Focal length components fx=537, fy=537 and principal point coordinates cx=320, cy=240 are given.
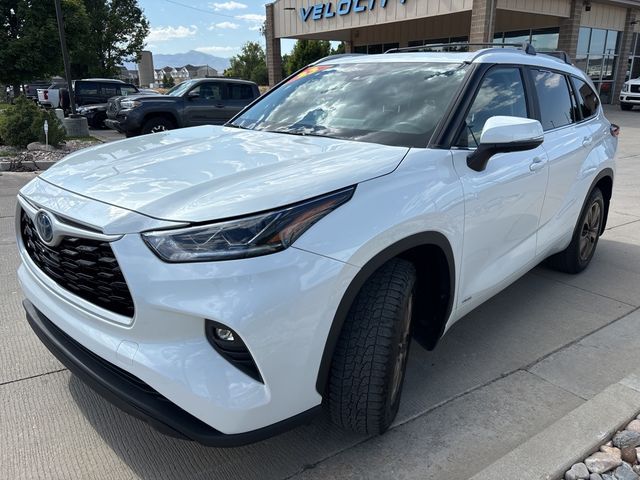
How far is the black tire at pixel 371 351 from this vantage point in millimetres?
2127

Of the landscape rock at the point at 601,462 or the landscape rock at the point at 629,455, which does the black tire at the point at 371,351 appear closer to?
the landscape rock at the point at 601,462

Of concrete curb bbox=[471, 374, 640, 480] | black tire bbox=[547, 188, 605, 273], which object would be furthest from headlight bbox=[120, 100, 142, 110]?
concrete curb bbox=[471, 374, 640, 480]

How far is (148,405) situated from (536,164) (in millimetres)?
2588

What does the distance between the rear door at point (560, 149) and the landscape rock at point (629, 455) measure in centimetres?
145

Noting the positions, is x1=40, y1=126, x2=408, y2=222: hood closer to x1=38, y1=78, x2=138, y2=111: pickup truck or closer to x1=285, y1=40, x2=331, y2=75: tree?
x1=38, y1=78, x2=138, y2=111: pickup truck

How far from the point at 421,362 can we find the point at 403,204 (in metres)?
1.35

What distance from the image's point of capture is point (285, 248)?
1.86 metres

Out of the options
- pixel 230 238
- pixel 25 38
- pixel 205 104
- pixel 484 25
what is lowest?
pixel 205 104

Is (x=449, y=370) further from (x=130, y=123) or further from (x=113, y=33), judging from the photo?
(x=113, y=33)

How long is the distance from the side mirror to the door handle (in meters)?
0.53

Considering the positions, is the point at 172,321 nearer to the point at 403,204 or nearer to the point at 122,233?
the point at 122,233

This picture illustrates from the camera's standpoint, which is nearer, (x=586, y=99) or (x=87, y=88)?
(x=586, y=99)

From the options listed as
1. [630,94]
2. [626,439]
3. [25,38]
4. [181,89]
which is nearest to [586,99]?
[626,439]

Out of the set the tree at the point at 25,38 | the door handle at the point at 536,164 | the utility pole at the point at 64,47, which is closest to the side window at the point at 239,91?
the utility pole at the point at 64,47
